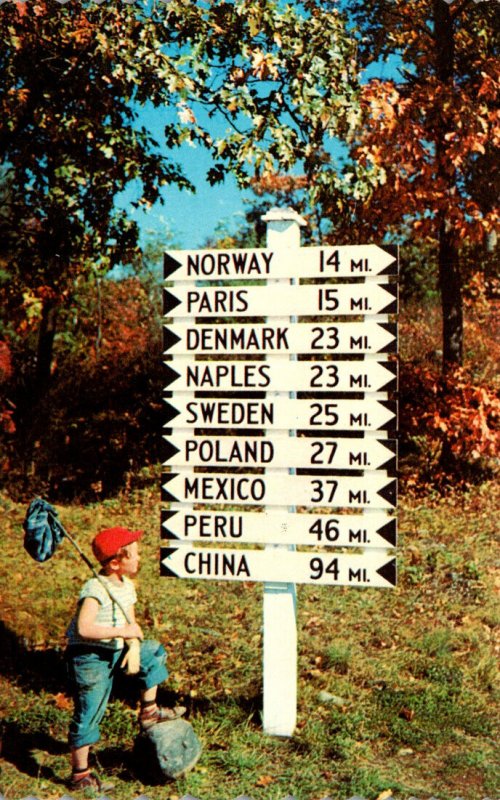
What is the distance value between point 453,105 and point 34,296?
493 cm

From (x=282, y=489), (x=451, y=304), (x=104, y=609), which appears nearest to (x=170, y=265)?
(x=282, y=489)

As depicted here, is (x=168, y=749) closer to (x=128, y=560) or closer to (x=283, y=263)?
(x=128, y=560)

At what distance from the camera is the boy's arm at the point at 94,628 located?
4070 millimetres

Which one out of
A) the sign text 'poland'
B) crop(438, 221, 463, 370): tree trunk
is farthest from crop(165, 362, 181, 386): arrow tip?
crop(438, 221, 463, 370): tree trunk

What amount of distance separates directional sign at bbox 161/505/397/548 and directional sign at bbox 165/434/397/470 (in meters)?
0.28

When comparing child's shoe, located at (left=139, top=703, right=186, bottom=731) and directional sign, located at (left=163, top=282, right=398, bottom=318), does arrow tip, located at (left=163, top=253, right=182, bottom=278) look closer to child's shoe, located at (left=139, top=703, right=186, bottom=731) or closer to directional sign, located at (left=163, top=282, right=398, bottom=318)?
directional sign, located at (left=163, top=282, right=398, bottom=318)

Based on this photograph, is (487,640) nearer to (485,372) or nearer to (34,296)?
(485,372)

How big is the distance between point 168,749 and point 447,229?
643cm

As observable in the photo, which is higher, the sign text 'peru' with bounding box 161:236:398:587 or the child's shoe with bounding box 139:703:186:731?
the sign text 'peru' with bounding box 161:236:398:587

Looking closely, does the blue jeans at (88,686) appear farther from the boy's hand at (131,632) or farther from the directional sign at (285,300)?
the directional sign at (285,300)

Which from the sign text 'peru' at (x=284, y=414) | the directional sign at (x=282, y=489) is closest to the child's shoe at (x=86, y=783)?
the sign text 'peru' at (x=284, y=414)

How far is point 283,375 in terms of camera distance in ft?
14.7

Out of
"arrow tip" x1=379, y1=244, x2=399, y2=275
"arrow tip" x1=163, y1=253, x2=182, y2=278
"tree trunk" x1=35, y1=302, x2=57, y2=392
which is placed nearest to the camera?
"arrow tip" x1=379, y1=244, x2=399, y2=275

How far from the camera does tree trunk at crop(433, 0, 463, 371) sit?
7.98m
